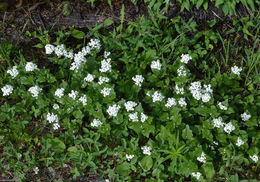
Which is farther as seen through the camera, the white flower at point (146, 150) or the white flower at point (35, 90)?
the white flower at point (35, 90)

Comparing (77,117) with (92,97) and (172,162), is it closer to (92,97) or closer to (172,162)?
(92,97)

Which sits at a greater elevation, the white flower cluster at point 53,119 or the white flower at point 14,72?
the white flower at point 14,72

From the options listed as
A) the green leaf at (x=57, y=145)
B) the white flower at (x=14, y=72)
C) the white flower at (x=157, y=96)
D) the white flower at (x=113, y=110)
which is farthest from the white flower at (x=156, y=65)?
the white flower at (x=14, y=72)

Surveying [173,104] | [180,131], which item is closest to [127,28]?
[173,104]

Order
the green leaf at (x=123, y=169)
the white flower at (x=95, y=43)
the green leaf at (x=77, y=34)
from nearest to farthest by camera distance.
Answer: the green leaf at (x=123, y=169), the white flower at (x=95, y=43), the green leaf at (x=77, y=34)

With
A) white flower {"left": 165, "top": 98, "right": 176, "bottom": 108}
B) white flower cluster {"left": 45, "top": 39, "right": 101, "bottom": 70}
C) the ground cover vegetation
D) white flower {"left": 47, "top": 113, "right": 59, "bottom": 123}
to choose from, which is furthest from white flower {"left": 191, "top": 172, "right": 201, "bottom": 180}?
white flower cluster {"left": 45, "top": 39, "right": 101, "bottom": 70}

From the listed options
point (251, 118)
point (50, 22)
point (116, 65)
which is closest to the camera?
point (251, 118)

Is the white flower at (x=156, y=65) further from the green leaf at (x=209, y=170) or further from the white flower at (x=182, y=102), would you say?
the green leaf at (x=209, y=170)
